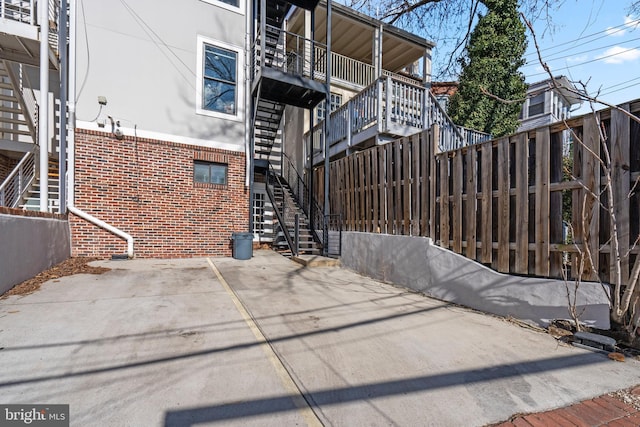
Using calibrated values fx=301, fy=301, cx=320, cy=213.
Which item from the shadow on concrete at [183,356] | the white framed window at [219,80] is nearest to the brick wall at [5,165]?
the white framed window at [219,80]

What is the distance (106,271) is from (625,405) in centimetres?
748

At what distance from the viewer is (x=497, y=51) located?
962cm

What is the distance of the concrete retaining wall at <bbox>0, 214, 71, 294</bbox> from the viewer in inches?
165

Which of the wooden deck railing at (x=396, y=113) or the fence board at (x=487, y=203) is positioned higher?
the wooden deck railing at (x=396, y=113)

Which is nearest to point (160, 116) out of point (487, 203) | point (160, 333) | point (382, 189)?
point (382, 189)

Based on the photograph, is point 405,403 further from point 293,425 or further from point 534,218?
point 534,218

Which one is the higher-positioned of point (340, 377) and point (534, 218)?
point (534, 218)

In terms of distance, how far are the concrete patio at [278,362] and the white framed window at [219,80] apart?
5863 millimetres

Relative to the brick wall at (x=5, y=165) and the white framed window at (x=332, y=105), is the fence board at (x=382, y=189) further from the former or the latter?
the brick wall at (x=5, y=165)

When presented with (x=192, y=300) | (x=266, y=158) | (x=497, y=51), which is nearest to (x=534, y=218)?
(x=192, y=300)

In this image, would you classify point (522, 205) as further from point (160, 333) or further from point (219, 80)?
point (219, 80)

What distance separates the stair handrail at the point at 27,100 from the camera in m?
8.11

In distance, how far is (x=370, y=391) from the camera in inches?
87.4

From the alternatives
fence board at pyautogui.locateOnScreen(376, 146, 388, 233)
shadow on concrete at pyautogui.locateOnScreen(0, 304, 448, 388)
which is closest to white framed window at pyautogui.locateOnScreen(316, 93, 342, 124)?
fence board at pyautogui.locateOnScreen(376, 146, 388, 233)
